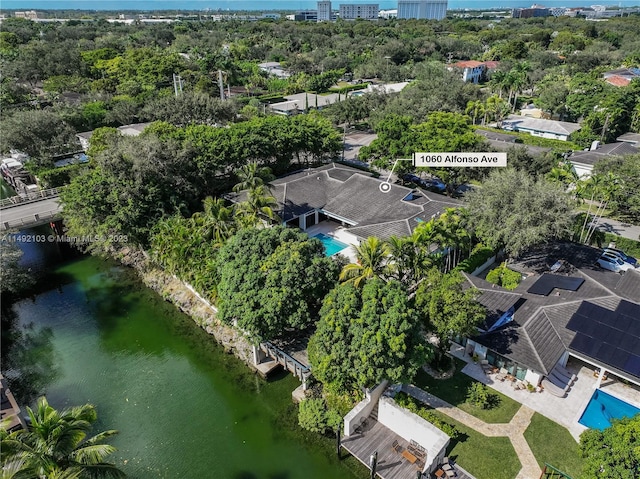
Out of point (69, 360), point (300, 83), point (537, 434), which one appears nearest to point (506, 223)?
point (537, 434)

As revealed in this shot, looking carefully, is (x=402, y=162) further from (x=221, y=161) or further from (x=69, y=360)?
(x=69, y=360)

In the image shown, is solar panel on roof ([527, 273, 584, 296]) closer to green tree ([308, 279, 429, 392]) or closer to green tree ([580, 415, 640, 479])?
green tree ([308, 279, 429, 392])

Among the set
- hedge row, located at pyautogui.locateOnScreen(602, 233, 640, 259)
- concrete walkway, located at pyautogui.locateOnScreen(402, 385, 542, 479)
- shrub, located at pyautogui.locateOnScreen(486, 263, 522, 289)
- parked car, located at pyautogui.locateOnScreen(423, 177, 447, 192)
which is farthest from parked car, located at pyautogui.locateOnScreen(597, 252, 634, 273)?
parked car, located at pyautogui.locateOnScreen(423, 177, 447, 192)

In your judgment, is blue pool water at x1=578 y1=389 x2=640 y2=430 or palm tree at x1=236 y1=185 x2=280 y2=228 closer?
blue pool water at x1=578 y1=389 x2=640 y2=430

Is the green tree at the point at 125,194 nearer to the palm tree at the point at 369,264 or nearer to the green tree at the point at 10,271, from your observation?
the green tree at the point at 10,271

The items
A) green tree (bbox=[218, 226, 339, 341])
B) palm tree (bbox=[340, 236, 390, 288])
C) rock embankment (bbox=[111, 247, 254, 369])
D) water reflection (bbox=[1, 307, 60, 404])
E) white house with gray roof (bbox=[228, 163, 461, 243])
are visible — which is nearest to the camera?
green tree (bbox=[218, 226, 339, 341])

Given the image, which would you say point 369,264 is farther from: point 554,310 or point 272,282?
point 554,310

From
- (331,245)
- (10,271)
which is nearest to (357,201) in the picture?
(331,245)
